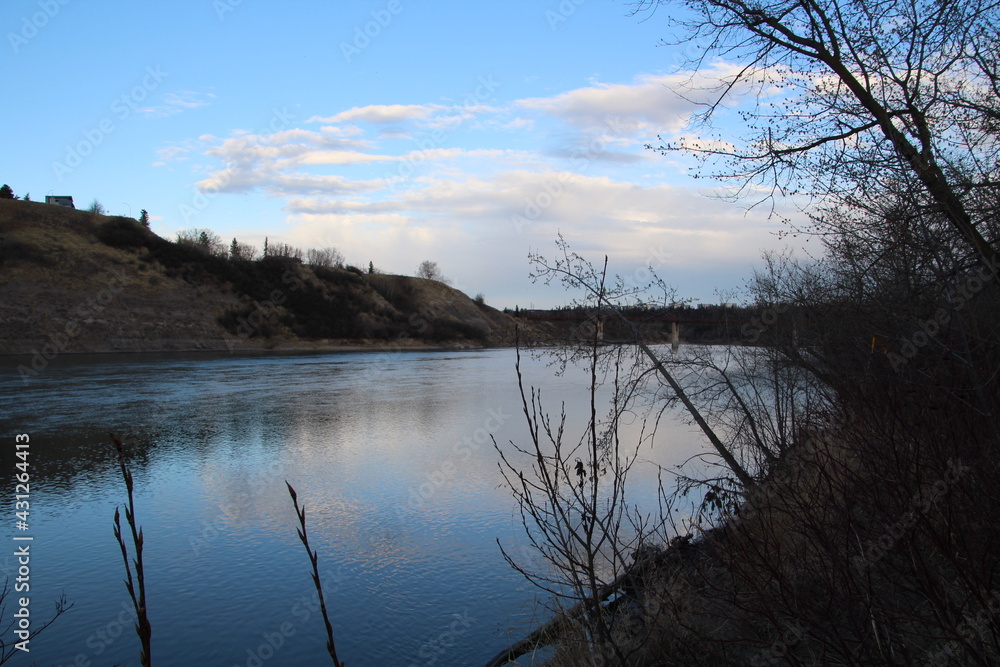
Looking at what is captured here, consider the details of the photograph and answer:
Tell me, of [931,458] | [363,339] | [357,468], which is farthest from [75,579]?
[363,339]

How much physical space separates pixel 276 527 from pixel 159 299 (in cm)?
4681

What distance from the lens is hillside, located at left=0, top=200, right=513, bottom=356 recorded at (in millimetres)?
43531

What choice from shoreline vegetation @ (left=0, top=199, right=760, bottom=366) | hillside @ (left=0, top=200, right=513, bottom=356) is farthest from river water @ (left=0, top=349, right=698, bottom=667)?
hillside @ (left=0, top=200, right=513, bottom=356)

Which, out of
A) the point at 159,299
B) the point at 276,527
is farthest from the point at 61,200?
the point at 276,527

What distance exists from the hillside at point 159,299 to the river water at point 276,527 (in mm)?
27049

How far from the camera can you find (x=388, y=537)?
873 cm

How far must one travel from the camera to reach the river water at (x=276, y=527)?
20.4 ft

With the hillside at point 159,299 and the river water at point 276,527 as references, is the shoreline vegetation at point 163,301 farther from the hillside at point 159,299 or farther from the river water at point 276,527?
the river water at point 276,527

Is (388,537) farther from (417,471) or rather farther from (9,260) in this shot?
(9,260)

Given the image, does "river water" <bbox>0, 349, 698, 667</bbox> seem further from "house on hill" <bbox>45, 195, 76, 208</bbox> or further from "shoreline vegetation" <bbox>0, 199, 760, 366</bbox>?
"house on hill" <bbox>45, 195, 76, 208</bbox>

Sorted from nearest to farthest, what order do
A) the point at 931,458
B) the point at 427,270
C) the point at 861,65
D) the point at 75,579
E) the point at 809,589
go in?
the point at 931,458 < the point at 809,589 < the point at 861,65 < the point at 75,579 < the point at 427,270

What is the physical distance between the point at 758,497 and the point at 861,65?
4.12 m

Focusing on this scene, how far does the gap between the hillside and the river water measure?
2705 cm

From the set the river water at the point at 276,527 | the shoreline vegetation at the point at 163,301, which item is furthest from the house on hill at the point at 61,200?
the river water at the point at 276,527
